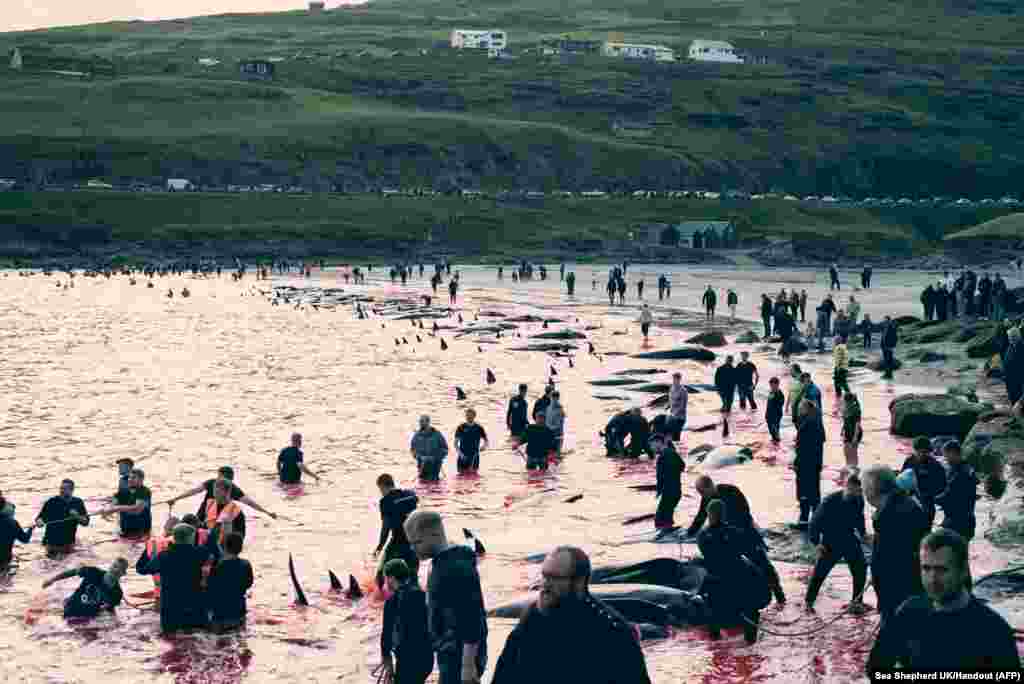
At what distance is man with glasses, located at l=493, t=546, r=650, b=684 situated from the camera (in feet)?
21.5

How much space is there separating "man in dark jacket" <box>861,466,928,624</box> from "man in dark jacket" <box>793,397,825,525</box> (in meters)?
5.84

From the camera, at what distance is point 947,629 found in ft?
20.9

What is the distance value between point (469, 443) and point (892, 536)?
1376cm

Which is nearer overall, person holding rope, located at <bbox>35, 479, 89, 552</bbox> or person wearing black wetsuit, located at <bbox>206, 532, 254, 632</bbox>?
person wearing black wetsuit, located at <bbox>206, 532, 254, 632</bbox>

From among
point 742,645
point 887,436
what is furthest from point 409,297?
point 742,645

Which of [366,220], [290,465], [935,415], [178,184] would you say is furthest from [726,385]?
[178,184]

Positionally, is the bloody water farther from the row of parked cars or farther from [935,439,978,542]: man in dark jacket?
the row of parked cars

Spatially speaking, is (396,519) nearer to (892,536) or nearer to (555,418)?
(892,536)

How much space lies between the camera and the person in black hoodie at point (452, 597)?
821 cm

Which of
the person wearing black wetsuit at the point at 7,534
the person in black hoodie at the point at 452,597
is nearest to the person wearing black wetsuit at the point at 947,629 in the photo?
the person in black hoodie at the point at 452,597

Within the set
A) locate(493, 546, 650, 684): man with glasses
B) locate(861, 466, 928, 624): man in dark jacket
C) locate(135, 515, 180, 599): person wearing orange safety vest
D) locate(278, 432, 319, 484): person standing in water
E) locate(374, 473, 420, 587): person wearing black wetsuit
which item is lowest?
locate(278, 432, 319, 484): person standing in water

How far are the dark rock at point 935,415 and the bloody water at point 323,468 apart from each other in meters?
0.39

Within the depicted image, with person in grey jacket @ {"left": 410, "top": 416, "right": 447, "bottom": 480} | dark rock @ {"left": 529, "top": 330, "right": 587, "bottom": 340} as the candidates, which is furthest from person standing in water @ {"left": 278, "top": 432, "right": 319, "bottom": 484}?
dark rock @ {"left": 529, "top": 330, "right": 587, "bottom": 340}

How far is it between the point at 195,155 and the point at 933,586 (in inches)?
5483
